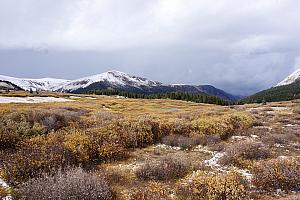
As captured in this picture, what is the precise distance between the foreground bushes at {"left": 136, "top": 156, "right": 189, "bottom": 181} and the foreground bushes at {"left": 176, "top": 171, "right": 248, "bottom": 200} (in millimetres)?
1238

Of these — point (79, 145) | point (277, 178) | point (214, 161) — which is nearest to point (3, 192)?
point (79, 145)

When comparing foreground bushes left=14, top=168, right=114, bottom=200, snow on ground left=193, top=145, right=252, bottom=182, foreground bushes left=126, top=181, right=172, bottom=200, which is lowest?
foreground bushes left=126, top=181, right=172, bottom=200

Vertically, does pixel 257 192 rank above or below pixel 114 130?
below

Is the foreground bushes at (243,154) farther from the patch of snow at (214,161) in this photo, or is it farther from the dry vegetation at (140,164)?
the patch of snow at (214,161)

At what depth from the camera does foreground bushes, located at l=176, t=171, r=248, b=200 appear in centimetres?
1053

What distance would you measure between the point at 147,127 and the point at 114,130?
2.73 metres

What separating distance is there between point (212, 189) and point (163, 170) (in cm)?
289

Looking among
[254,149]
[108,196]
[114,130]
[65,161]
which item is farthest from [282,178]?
[114,130]

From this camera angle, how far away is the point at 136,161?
1568 centimetres

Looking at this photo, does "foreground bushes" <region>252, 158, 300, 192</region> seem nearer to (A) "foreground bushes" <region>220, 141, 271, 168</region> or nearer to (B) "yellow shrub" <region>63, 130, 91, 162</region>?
(A) "foreground bushes" <region>220, 141, 271, 168</region>

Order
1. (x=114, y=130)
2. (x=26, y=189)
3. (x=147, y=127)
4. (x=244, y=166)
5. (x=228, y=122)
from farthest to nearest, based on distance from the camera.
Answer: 1. (x=228, y=122)
2. (x=147, y=127)
3. (x=114, y=130)
4. (x=244, y=166)
5. (x=26, y=189)

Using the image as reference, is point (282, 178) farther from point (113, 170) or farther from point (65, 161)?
point (65, 161)

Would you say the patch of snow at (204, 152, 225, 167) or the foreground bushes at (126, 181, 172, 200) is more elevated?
the patch of snow at (204, 152, 225, 167)

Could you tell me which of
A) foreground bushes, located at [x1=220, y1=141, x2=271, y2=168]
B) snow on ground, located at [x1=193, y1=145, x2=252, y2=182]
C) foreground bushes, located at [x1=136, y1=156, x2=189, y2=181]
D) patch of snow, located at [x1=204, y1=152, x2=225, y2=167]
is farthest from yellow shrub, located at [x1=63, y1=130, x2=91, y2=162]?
foreground bushes, located at [x1=220, y1=141, x2=271, y2=168]
